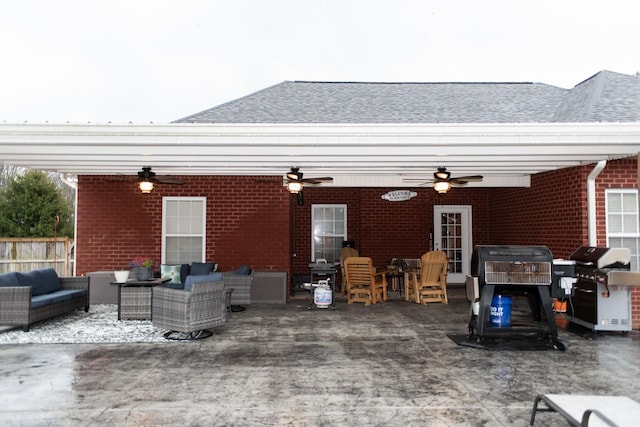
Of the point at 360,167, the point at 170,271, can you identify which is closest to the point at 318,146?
the point at 360,167

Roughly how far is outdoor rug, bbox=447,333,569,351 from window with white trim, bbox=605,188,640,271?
8.65 feet

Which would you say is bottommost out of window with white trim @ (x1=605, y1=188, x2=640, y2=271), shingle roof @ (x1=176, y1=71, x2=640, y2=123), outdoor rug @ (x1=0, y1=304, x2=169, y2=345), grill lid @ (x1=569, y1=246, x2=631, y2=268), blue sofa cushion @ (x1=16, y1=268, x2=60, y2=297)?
outdoor rug @ (x1=0, y1=304, x2=169, y2=345)

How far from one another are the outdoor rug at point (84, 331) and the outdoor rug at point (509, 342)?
4107 mm

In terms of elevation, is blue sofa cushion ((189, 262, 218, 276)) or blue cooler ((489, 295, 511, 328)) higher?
blue sofa cushion ((189, 262, 218, 276))

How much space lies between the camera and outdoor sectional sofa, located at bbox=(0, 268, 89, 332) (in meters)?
6.45

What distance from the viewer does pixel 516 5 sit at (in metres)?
19.1

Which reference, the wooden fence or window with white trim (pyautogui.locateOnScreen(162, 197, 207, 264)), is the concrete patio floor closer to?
window with white trim (pyautogui.locateOnScreen(162, 197, 207, 264))

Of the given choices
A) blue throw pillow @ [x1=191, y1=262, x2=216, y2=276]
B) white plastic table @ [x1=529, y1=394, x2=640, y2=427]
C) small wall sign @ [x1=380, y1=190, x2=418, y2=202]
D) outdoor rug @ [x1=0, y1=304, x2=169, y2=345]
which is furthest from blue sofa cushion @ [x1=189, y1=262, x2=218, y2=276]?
white plastic table @ [x1=529, y1=394, x2=640, y2=427]

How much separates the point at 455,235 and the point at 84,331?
9.70 metres

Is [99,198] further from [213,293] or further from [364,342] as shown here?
[364,342]

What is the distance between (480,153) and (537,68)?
1253 inches

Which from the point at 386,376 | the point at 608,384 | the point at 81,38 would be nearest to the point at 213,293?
the point at 386,376

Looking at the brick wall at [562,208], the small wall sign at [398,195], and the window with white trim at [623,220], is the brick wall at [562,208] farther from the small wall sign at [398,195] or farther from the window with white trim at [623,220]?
the small wall sign at [398,195]

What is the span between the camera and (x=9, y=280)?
6.79 meters
